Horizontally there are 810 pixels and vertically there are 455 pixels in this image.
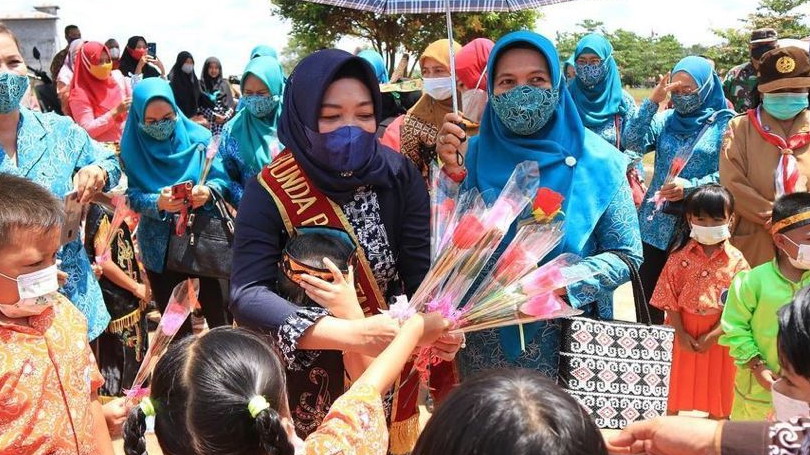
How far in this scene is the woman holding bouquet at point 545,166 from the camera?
2.66 m

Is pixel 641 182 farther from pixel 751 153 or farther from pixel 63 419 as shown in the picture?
pixel 63 419

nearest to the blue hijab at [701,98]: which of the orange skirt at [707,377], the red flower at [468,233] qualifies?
the orange skirt at [707,377]

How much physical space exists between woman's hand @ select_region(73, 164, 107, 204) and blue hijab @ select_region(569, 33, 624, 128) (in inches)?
143

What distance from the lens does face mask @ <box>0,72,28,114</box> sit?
326 cm

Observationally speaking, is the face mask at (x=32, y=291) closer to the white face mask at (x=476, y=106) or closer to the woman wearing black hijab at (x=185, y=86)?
the white face mask at (x=476, y=106)

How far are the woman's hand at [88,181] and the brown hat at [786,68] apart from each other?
3.50 meters

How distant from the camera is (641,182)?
234 inches

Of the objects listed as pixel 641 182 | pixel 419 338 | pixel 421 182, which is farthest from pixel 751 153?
pixel 419 338

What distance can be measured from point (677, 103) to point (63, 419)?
447cm

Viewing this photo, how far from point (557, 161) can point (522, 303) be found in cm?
59

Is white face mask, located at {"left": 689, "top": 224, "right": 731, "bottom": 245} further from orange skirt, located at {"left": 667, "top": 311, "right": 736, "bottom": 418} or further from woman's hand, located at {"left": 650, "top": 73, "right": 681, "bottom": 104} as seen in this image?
woman's hand, located at {"left": 650, "top": 73, "right": 681, "bottom": 104}

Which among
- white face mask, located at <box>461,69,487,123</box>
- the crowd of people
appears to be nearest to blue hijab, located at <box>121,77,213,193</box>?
the crowd of people

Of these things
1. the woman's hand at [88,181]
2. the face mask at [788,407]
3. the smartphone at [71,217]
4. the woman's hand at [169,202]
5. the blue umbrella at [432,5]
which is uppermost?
the blue umbrella at [432,5]

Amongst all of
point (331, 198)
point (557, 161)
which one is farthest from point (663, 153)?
point (331, 198)
